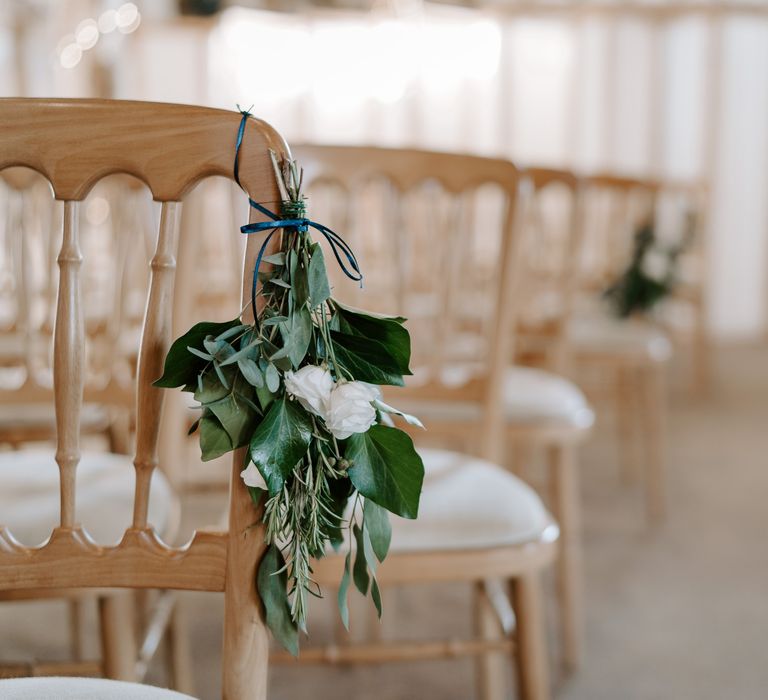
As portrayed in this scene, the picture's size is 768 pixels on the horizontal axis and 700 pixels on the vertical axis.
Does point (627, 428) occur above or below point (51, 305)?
below

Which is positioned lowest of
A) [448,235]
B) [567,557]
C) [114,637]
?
[567,557]

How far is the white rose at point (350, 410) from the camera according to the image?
597 mm

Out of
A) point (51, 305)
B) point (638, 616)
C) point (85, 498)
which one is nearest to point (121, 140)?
point (85, 498)

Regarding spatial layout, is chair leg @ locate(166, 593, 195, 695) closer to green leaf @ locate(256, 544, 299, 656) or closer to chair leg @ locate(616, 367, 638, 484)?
green leaf @ locate(256, 544, 299, 656)

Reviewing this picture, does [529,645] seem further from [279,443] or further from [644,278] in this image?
[644,278]

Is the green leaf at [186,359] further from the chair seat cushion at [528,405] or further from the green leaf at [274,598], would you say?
the chair seat cushion at [528,405]

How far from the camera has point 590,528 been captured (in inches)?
94.3

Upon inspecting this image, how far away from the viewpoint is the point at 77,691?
648mm

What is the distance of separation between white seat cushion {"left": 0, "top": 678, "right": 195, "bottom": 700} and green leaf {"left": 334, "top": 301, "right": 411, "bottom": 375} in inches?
11.4

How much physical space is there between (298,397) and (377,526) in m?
0.13

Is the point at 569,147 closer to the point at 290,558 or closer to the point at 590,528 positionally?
the point at 590,528

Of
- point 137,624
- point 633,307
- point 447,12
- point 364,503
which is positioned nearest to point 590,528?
point 633,307

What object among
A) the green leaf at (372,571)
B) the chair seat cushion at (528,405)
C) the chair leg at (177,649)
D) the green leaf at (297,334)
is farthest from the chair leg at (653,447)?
the green leaf at (297,334)

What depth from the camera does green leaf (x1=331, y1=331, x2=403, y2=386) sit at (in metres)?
0.64
